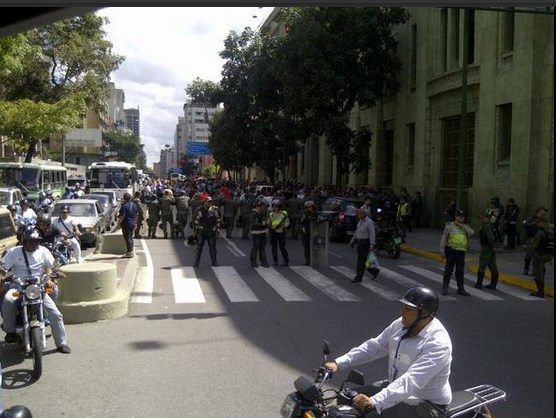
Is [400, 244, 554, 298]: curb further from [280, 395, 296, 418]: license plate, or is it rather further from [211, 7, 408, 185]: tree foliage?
[211, 7, 408, 185]: tree foliage

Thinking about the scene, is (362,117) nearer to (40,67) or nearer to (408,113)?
(408,113)

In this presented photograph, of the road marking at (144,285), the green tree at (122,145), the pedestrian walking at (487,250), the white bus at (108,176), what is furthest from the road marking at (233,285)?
the green tree at (122,145)

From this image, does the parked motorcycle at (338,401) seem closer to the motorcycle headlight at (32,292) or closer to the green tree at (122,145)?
the motorcycle headlight at (32,292)

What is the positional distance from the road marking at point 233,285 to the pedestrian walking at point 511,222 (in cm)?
934

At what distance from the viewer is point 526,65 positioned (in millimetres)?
20344

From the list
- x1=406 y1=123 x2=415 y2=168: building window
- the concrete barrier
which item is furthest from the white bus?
the concrete barrier

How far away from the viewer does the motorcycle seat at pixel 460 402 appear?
4203 mm

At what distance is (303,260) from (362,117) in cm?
2091

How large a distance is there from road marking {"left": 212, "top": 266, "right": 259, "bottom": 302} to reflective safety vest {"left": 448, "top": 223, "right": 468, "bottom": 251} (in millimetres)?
4091

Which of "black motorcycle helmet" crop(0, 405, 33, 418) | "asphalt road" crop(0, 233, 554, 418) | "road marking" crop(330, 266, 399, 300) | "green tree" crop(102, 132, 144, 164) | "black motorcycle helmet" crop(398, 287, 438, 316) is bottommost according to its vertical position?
"road marking" crop(330, 266, 399, 300)

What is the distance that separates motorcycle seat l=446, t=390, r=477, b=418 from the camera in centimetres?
420

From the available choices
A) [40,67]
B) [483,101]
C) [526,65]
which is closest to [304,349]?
[526,65]

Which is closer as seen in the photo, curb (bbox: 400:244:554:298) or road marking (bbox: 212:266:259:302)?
road marking (bbox: 212:266:259:302)

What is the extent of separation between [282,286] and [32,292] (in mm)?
6401
